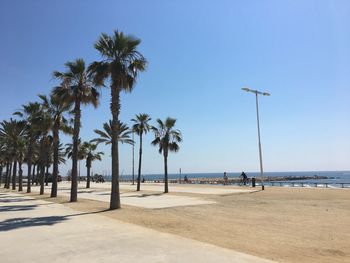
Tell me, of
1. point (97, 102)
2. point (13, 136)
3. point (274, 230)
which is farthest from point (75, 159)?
point (13, 136)

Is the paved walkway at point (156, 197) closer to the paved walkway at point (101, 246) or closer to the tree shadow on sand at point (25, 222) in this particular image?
the tree shadow on sand at point (25, 222)

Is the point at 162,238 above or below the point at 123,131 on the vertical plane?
below

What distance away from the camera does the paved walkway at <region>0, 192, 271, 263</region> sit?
26.7 feet

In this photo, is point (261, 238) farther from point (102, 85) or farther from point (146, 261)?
point (102, 85)

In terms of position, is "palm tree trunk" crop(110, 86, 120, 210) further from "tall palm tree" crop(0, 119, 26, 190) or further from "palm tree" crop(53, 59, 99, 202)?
"tall palm tree" crop(0, 119, 26, 190)

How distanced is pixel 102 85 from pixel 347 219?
1432cm

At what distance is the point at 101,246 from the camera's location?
9.45 metres

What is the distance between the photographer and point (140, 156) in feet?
139

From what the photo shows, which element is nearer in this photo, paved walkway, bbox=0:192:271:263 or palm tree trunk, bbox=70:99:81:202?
paved walkway, bbox=0:192:271:263

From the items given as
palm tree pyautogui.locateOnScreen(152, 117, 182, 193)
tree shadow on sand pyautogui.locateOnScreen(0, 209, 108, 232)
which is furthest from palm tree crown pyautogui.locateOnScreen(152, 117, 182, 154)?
tree shadow on sand pyautogui.locateOnScreen(0, 209, 108, 232)

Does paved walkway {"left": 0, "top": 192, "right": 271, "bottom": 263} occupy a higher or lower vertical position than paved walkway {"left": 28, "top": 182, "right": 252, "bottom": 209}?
lower

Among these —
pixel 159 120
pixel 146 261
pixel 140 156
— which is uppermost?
pixel 159 120

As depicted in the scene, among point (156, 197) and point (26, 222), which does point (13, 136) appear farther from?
point (26, 222)

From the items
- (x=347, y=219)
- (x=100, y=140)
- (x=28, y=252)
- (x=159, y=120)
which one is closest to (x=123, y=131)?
(x=100, y=140)
